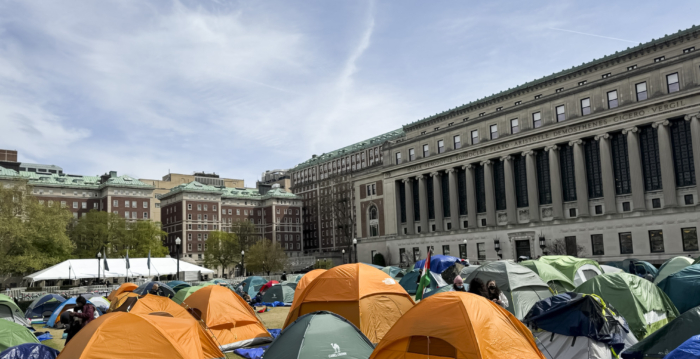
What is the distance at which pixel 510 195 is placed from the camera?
63.2m

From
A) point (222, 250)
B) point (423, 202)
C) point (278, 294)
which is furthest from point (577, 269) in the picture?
point (222, 250)

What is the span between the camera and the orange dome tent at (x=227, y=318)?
54.9 ft

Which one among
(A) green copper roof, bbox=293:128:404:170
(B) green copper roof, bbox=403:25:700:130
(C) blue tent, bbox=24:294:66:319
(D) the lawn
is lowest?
(D) the lawn

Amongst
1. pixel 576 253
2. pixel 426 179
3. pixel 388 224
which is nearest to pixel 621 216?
pixel 576 253

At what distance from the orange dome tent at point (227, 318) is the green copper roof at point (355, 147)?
96.9 meters

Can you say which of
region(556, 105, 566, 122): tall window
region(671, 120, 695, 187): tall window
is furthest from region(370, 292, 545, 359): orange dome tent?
region(556, 105, 566, 122): tall window

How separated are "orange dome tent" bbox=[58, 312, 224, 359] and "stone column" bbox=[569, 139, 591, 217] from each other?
171 ft

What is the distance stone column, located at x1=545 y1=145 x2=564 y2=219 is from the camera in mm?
58006

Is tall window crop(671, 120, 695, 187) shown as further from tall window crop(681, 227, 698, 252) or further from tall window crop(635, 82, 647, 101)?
tall window crop(681, 227, 698, 252)

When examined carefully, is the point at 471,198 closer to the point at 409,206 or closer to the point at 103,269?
the point at 409,206

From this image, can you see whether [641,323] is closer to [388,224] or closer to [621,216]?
[621,216]

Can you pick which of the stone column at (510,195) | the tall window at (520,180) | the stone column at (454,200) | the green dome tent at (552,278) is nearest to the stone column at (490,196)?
the stone column at (510,195)

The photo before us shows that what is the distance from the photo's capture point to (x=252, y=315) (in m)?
17.7

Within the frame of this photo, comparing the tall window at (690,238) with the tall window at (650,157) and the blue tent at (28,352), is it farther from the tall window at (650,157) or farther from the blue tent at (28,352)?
the blue tent at (28,352)
